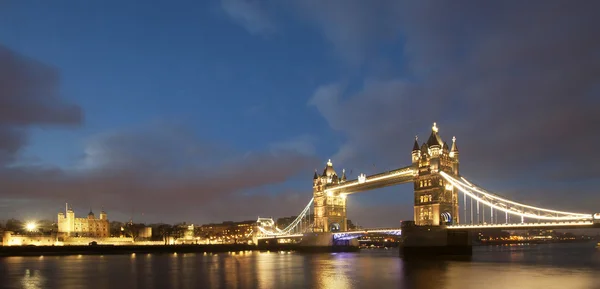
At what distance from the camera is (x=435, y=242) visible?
64250 millimetres

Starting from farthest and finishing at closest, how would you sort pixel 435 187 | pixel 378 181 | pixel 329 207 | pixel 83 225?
1. pixel 83 225
2. pixel 329 207
3. pixel 378 181
4. pixel 435 187

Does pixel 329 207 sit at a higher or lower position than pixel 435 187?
lower

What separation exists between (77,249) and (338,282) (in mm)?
80963

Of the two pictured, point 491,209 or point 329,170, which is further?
point 329,170

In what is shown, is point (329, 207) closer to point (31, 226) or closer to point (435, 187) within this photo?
point (435, 187)

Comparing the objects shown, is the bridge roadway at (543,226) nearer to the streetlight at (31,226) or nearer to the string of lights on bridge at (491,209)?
the string of lights on bridge at (491,209)

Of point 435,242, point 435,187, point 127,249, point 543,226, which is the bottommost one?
point 127,249

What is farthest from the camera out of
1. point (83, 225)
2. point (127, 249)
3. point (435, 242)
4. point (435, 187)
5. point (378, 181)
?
point (83, 225)

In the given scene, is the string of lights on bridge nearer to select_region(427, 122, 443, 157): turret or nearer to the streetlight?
select_region(427, 122, 443, 157): turret

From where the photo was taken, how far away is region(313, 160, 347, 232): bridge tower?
333 feet

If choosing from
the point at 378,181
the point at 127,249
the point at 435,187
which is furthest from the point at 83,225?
the point at 435,187

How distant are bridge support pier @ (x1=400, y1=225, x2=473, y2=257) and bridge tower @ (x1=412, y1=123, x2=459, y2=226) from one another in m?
2.01

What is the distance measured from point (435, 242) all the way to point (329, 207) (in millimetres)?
39178

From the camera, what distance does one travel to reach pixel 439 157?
68.8 metres
